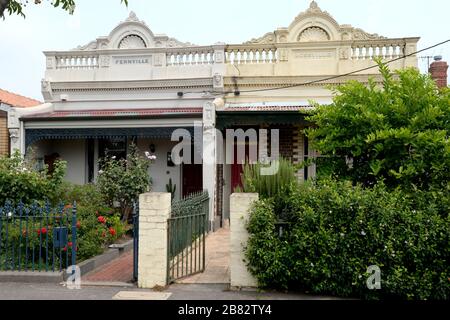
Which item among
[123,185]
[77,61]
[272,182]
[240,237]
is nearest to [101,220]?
[123,185]

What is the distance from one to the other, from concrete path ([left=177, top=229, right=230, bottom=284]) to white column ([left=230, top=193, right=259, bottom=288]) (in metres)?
0.41

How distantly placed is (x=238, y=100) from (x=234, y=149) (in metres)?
1.55

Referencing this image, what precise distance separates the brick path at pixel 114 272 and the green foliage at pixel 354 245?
2.22m

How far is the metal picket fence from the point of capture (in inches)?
246

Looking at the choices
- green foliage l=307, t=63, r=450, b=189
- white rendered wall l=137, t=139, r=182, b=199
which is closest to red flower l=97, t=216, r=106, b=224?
green foliage l=307, t=63, r=450, b=189

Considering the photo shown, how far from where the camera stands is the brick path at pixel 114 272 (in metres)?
A: 6.25

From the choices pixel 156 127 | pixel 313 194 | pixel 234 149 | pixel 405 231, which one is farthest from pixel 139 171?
pixel 405 231

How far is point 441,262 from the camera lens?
16.4 feet

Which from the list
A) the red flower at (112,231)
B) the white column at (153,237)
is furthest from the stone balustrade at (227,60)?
the white column at (153,237)

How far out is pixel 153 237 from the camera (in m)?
5.74

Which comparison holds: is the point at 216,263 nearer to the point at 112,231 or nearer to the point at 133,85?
the point at 112,231

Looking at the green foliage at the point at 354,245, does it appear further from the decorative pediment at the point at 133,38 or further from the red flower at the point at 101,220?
the decorative pediment at the point at 133,38

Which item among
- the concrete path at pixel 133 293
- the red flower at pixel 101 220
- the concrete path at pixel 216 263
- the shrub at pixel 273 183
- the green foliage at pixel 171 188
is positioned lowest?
the concrete path at pixel 133 293
